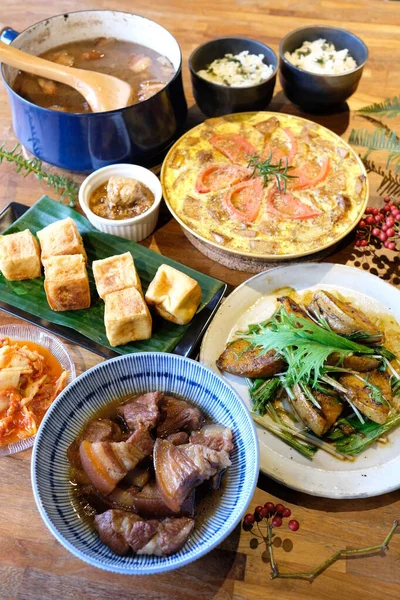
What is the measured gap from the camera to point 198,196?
6.66 ft

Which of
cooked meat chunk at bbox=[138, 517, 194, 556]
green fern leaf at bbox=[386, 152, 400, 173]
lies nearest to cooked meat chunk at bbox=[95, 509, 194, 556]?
cooked meat chunk at bbox=[138, 517, 194, 556]

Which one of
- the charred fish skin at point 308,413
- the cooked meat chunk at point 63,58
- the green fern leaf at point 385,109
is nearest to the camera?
the charred fish skin at point 308,413

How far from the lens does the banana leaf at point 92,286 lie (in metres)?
1.74

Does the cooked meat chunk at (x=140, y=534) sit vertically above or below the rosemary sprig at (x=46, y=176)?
below

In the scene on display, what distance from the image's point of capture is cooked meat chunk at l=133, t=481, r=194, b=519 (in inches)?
48.8

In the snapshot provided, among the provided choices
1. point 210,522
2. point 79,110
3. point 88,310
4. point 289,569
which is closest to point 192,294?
point 88,310

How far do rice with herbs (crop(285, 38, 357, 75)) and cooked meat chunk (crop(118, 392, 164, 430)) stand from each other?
167cm

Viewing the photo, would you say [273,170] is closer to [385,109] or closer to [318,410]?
[385,109]

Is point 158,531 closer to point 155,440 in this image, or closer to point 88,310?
point 155,440

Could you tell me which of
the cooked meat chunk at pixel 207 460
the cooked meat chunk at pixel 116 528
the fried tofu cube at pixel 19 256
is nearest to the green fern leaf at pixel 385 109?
the fried tofu cube at pixel 19 256

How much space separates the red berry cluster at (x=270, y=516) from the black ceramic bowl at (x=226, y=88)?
5.31ft

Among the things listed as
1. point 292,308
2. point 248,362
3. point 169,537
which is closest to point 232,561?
point 169,537

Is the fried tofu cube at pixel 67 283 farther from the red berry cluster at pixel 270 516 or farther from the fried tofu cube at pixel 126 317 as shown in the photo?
the red berry cluster at pixel 270 516

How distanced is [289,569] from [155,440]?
1.61ft
